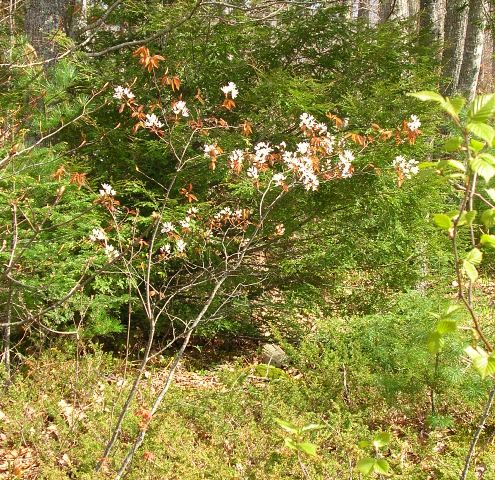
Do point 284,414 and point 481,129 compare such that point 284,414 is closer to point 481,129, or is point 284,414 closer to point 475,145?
point 475,145

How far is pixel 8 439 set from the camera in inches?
145

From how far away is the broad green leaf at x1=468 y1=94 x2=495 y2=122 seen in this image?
145 centimetres

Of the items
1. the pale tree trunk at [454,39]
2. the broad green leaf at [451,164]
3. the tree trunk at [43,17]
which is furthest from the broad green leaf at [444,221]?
the pale tree trunk at [454,39]

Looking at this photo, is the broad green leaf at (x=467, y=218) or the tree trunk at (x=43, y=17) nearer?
the broad green leaf at (x=467, y=218)

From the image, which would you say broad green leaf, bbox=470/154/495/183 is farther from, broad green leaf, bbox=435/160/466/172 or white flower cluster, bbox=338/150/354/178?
white flower cluster, bbox=338/150/354/178

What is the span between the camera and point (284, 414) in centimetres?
345

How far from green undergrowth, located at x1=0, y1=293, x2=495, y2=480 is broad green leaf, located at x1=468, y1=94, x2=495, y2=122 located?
7.01 feet

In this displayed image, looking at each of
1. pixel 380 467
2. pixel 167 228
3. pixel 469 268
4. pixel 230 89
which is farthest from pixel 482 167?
pixel 167 228

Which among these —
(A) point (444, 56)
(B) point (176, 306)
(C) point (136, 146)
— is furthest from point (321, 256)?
(A) point (444, 56)

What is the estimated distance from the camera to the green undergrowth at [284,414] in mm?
3184

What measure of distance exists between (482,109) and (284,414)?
247 centimetres

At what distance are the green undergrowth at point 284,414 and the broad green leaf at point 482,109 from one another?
214 centimetres

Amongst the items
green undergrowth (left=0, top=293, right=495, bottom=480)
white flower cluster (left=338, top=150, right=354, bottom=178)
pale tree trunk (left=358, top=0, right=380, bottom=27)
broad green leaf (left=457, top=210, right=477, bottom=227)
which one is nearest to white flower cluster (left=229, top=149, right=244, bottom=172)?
white flower cluster (left=338, top=150, right=354, bottom=178)

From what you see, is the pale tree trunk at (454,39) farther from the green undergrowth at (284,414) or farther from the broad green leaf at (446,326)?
the broad green leaf at (446,326)
